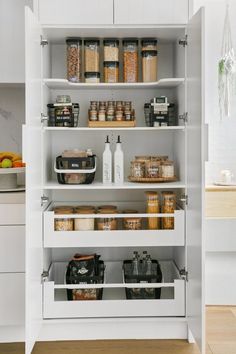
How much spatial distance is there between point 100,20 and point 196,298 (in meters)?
1.55

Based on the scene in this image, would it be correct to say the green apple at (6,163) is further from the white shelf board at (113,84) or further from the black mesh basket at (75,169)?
the white shelf board at (113,84)

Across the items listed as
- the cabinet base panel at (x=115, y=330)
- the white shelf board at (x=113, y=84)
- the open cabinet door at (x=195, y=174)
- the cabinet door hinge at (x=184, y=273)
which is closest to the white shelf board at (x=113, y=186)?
the open cabinet door at (x=195, y=174)

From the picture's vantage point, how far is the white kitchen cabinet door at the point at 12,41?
3205 mm

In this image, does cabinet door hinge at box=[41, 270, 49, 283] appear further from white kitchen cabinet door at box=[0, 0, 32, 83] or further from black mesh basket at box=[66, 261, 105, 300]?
white kitchen cabinet door at box=[0, 0, 32, 83]

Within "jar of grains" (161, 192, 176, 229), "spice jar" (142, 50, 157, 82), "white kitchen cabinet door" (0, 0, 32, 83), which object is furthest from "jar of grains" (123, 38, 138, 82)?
"jar of grains" (161, 192, 176, 229)

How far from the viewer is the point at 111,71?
318 centimetres

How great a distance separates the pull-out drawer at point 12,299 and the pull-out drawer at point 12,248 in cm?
5

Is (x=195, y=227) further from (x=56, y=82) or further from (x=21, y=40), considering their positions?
(x=21, y=40)

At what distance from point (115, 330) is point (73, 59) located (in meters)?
1.57

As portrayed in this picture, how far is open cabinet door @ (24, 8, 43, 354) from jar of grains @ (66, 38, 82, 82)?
0.94 feet

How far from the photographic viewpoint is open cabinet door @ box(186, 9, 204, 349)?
260cm

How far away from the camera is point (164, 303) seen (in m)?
3.04

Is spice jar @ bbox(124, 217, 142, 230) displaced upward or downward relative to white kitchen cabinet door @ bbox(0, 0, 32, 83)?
downward

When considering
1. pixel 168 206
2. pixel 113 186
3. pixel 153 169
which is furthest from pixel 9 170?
pixel 168 206
